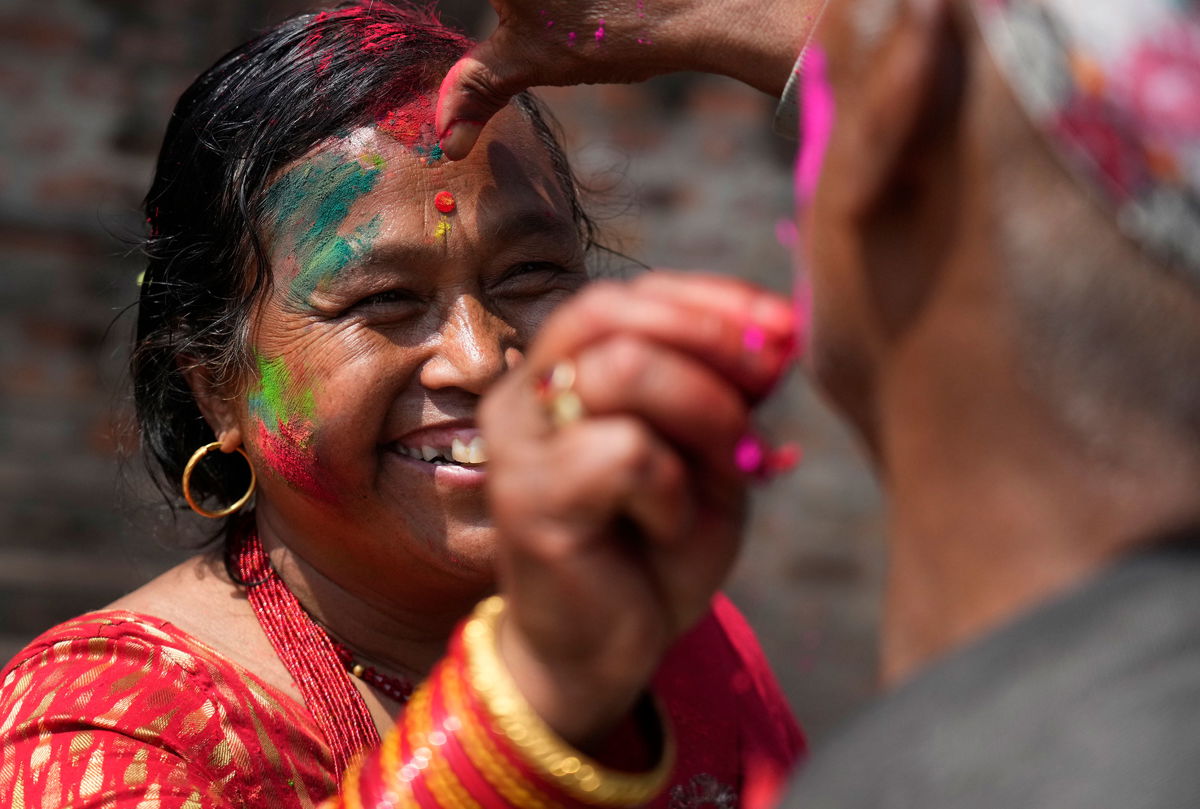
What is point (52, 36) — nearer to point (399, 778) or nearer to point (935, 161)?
point (399, 778)

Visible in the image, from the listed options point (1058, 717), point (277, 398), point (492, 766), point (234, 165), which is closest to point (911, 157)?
point (1058, 717)

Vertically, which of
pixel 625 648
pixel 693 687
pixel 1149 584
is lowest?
pixel 693 687

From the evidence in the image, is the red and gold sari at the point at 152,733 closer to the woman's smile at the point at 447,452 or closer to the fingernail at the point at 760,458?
the woman's smile at the point at 447,452

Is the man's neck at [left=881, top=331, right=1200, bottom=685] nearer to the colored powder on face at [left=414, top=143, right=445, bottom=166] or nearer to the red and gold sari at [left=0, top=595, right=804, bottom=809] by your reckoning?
the red and gold sari at [left=0, top=595, right=804, bottom=809]

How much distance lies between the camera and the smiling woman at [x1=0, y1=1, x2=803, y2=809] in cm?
189

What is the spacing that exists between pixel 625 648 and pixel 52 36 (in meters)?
4.69

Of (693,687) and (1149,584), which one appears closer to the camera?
(1149,584)

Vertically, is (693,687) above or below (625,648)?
below

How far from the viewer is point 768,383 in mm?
1143

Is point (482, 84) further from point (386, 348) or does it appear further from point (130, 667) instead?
point (130, 667)

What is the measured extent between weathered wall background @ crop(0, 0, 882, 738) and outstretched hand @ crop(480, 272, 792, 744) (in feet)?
12.4

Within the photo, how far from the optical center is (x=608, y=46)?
6.82ft

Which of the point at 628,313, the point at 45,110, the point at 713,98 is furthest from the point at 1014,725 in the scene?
the point at 45,110

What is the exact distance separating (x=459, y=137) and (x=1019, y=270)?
4.32 ft
